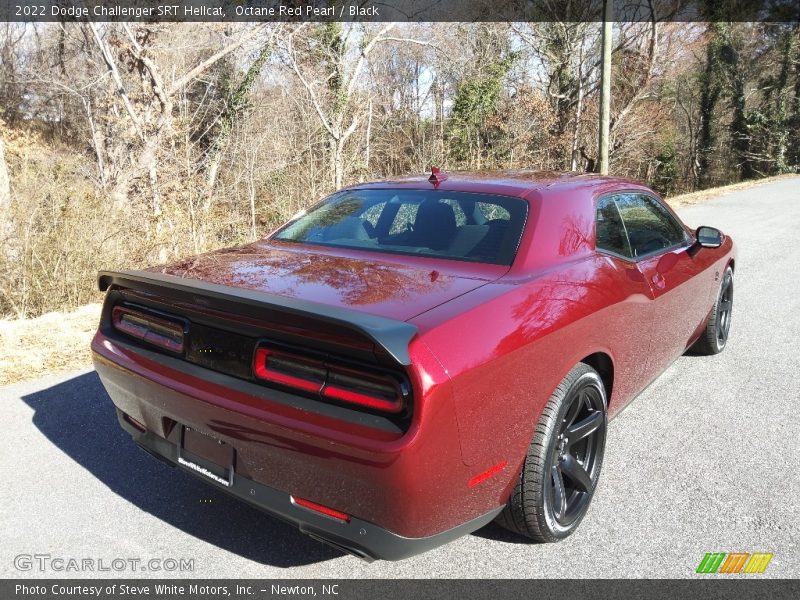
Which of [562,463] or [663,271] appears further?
[663,271]

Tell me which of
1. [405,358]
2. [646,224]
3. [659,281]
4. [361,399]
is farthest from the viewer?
[646,224]

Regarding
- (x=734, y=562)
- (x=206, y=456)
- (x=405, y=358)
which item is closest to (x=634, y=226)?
(x=734, y=562)

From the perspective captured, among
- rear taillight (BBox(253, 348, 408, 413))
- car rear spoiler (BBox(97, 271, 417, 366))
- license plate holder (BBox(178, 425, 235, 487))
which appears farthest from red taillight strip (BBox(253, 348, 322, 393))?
license plate holder (BBox(178, 425, 235, 487))

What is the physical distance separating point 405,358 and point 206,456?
965mm

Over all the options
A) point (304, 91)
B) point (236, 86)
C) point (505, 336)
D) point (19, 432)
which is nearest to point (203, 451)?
point (505, 336)

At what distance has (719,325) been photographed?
484cm

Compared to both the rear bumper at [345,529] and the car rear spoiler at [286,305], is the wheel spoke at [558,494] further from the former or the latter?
the car rear spoiler at [286,305]

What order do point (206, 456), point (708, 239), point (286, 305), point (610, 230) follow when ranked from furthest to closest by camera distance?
point (708, 239), point (610, 230), point (206, 456), point (286, 305)

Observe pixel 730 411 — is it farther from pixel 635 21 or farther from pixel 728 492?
pixel 635 21

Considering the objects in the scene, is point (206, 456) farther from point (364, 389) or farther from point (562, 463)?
point (562, 463)

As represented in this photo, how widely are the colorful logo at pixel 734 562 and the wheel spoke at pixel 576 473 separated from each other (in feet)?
1.66

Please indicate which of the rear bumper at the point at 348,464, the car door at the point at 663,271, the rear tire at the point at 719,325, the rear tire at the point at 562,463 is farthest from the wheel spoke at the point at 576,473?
the rear tire at the point at 719,325

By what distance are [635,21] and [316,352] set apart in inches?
1052

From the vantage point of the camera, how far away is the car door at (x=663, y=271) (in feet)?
11.2
